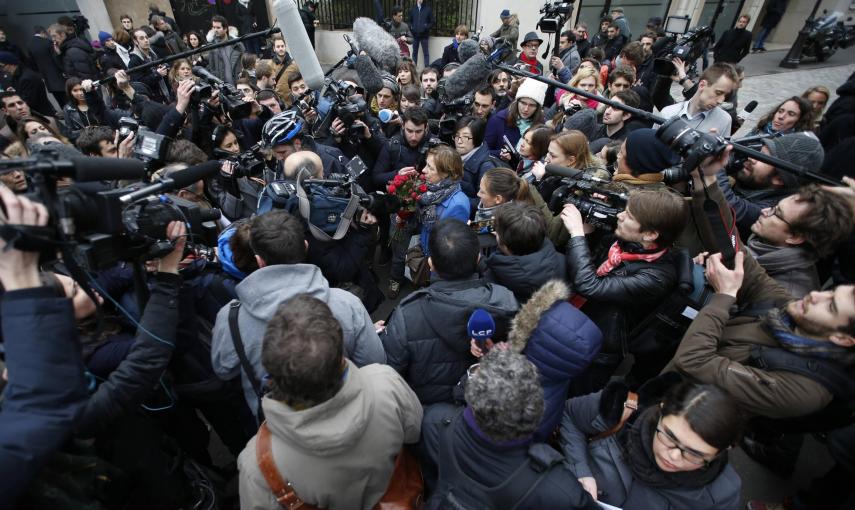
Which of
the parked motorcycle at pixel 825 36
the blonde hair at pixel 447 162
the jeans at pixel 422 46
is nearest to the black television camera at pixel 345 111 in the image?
the blonde hair at pixel 447 162

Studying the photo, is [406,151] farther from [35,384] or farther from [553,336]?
[35,384]

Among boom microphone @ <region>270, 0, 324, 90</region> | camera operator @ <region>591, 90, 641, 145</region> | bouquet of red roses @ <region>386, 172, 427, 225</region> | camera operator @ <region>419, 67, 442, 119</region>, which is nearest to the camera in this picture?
bouquet of red roses @ <region>386, 172, 427, 225</region>

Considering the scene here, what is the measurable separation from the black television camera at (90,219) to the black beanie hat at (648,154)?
268cm

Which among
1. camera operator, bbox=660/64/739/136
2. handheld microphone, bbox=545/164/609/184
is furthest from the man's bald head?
camera operator, bbox=660/64/739/136

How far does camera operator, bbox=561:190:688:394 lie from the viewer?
212 centimetres

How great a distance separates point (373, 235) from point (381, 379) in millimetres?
1609

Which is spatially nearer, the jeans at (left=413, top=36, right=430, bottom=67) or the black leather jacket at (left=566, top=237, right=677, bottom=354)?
the black leather jacket at (left=566, top=237, right=677, bottom=354)

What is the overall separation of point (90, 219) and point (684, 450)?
213cm

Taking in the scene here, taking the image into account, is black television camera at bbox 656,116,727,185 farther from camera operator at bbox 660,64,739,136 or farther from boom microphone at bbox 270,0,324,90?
boom microphone at bbox 270,0,324,90

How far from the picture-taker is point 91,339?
1.84 metres

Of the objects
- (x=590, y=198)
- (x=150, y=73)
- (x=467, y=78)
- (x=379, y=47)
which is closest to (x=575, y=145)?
(x=590, y=198)

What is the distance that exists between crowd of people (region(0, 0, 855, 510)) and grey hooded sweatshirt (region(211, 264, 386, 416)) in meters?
0.01

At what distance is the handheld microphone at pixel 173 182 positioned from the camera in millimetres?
1467

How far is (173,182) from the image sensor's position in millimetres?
1653
